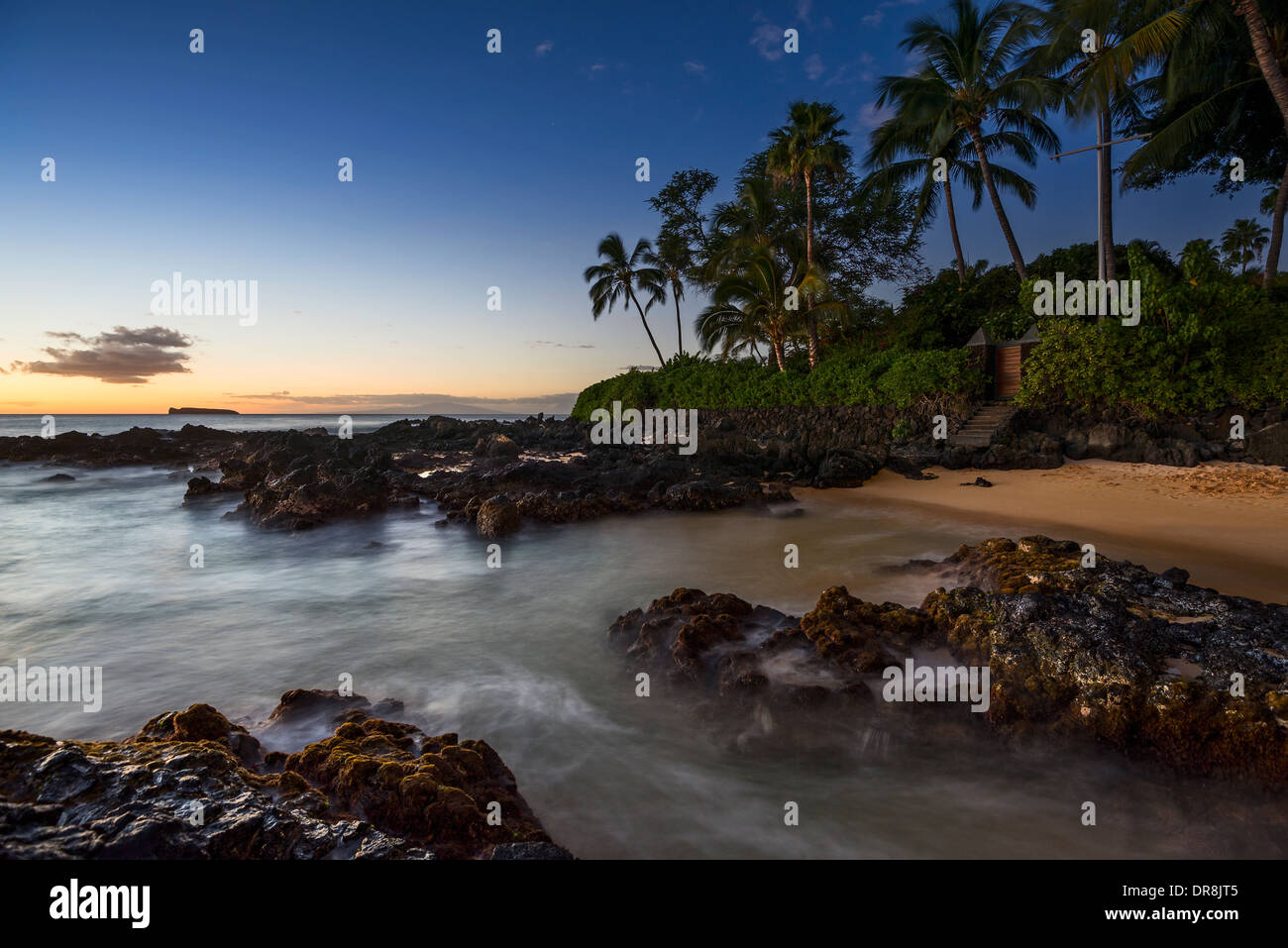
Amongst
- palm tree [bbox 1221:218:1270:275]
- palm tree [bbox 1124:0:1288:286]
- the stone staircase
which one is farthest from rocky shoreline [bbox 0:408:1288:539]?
palm tree [bbox 1221:218:1270:275]

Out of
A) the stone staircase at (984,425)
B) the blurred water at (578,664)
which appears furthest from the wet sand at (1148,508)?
the stone staircase at (984,425)

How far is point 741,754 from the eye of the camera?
3416 millimetres

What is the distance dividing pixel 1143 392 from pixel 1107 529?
22.5 feet

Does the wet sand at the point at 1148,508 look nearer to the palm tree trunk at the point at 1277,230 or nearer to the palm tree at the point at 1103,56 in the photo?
the palm tree at the point at 1103,56

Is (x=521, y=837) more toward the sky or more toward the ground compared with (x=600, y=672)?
more toward the sky

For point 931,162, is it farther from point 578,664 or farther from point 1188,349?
point 578,664

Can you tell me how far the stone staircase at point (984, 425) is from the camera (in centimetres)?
1412

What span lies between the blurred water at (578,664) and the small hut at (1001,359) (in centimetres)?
841

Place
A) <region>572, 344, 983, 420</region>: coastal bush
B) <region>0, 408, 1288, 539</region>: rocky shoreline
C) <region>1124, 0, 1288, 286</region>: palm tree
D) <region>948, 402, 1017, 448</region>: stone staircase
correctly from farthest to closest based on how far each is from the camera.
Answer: <region>572, 344, 983, 420</region>: coastal bush < <region>948, 402, 1017, 448</region>: stone staircase < <region>1124, 0, 1288, 286</region>: palm tree < <region>0, 408, 1288, 539</region>: rocky shoreline

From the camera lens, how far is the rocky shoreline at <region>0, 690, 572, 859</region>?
1.74 meters

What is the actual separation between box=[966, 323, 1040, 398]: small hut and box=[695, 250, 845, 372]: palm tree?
460 centimetres

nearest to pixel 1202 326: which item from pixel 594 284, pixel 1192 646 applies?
pixel 1192 646

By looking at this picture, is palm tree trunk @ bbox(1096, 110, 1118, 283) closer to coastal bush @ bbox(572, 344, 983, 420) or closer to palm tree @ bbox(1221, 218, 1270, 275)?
coastal bush @ bbox(572, 344, 983, 420)
